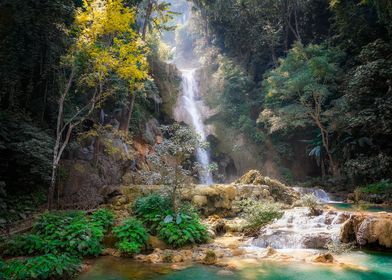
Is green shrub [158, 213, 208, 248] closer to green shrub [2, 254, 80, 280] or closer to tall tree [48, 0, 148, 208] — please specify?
green shrub [2, 254, 80, 280]

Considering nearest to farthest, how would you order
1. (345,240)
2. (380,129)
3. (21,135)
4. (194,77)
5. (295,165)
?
(345,240) → (21,135) → (380,129) → (295,165) → (194,77)

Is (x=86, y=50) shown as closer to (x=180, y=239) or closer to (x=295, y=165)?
(x=180, y=239)

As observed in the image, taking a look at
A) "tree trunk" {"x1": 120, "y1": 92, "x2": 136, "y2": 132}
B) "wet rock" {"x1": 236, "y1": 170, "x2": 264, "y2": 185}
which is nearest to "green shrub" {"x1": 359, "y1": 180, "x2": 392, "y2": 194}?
"wet rock" {"x1": 236, "y1": 170, "x2": 264, "y2": 185}

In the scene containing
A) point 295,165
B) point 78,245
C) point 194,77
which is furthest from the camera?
point 194,77

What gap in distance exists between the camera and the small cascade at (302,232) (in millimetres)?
9125

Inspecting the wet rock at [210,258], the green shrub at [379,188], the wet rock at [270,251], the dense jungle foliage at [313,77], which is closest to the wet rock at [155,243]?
the wet rock at [210,258]

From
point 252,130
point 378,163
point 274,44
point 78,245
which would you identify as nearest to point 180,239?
point 78,245

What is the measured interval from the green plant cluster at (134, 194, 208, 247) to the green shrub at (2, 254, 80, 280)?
9.08 feet

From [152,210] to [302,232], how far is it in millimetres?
4325

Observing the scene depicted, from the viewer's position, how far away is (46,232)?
8531mm

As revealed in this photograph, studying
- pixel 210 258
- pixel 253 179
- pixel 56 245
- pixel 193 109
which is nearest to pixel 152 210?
pixel 210 258

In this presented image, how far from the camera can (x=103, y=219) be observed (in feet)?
31.3

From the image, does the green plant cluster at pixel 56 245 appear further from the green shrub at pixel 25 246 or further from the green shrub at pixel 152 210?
the green shrub at pixel 152 210

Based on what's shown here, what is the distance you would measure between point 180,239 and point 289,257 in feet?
9.14
